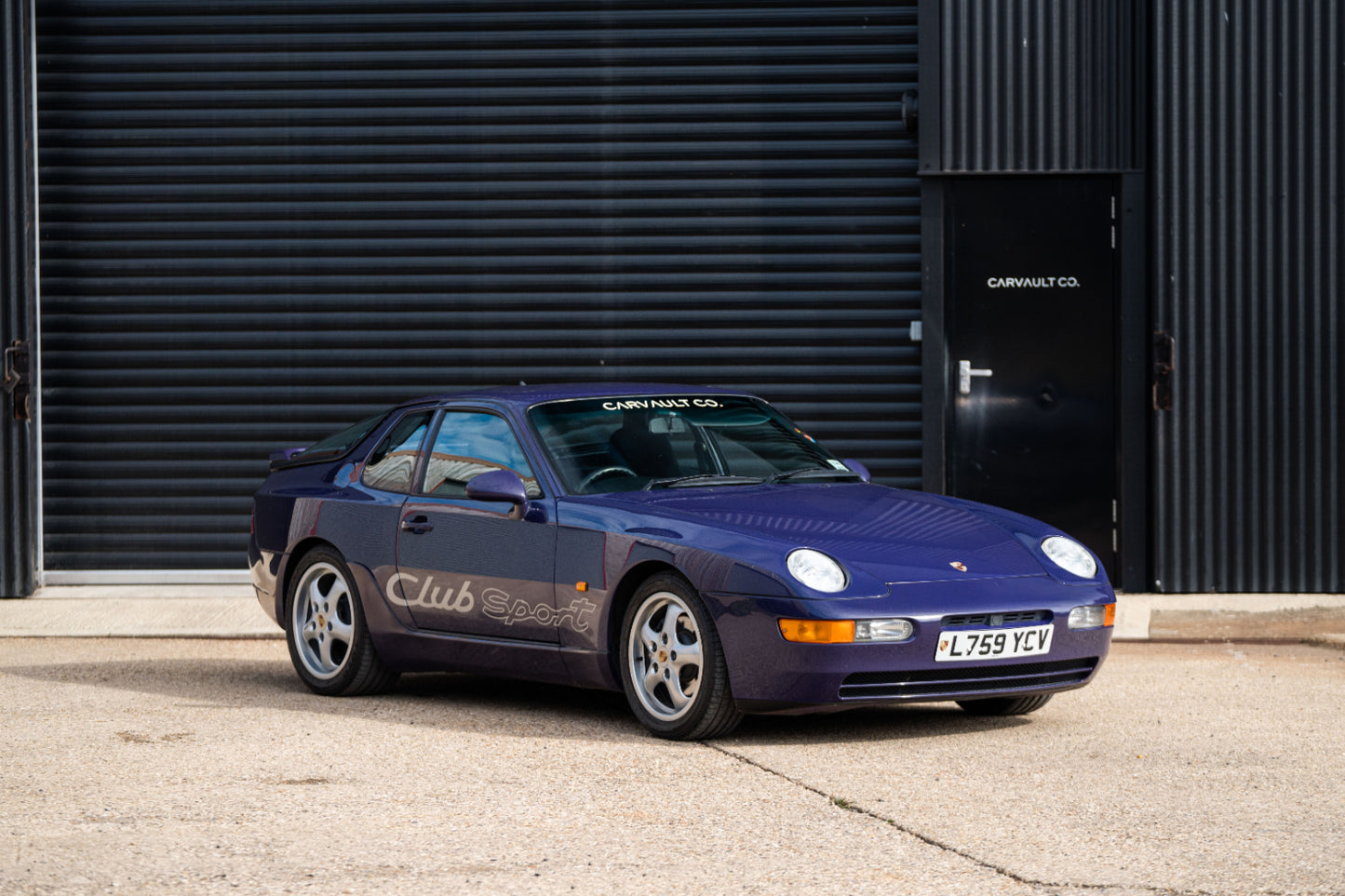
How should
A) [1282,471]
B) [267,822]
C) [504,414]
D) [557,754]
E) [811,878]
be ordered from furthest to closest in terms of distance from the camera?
[1282,471]
[504,414]
[557,754]
[267,822]
[811,878]

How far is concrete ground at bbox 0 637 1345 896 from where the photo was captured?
4449mm

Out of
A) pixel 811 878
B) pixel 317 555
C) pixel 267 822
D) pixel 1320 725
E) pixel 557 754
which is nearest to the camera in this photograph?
pixel 811 878

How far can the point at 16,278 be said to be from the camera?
38.2 ft

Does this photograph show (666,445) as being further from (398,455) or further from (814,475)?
(398,455)

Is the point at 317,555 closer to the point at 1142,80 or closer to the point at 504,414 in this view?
the point at 504,414

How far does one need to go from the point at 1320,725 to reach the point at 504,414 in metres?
3.33

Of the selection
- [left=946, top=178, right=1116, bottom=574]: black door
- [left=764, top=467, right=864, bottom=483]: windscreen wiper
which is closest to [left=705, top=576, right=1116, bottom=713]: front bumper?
[left=764, top=467, right=864, bottom=483]: windscreen wiper

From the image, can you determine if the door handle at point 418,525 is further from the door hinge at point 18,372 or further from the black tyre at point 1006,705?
the door hinge at point 18,372

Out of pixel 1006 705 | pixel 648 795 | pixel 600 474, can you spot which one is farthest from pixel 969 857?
pixel 600 474

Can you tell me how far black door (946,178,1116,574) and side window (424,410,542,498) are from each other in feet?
15.8

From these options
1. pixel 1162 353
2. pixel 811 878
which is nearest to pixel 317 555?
pixel 811 878

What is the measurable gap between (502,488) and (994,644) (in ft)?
Result: 6.30

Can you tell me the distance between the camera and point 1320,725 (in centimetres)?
684

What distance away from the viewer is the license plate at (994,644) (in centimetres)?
622
